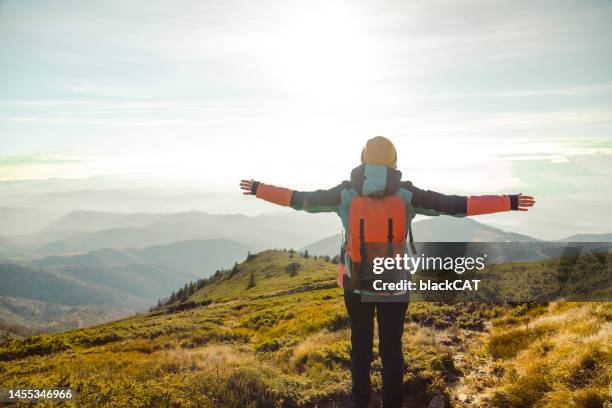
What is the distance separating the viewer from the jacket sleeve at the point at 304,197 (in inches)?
236

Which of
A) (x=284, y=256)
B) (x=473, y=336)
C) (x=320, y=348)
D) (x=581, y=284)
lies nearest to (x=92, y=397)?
(x=320, y=348)

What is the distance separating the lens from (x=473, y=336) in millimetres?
11469

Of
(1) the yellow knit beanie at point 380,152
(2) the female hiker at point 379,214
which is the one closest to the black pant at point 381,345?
(2) the female hiker at point 379,214

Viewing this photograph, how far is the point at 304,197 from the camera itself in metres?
6.20

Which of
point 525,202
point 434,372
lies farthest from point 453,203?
point 434,372

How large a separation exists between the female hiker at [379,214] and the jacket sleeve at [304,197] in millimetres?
16

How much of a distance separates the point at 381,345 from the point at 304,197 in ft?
8.64

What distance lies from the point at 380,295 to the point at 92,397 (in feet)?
21.6

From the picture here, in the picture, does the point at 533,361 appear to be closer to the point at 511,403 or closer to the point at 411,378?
the point at 511,403

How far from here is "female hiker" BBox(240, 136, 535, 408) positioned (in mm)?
5539

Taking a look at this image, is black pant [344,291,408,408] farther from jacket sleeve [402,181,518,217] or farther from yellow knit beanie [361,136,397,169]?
yellow knit beanie [361,136,397,169]

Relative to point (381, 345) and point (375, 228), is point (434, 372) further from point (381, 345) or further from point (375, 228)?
point (375, 228)

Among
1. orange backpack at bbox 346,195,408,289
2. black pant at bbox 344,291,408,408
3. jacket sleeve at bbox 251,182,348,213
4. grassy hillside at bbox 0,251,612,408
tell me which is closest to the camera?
orange backpack at bbox 346,195,408,289

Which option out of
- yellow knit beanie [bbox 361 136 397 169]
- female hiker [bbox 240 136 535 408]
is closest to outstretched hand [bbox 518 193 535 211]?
female hiker [bbox 240 136 535 408]
